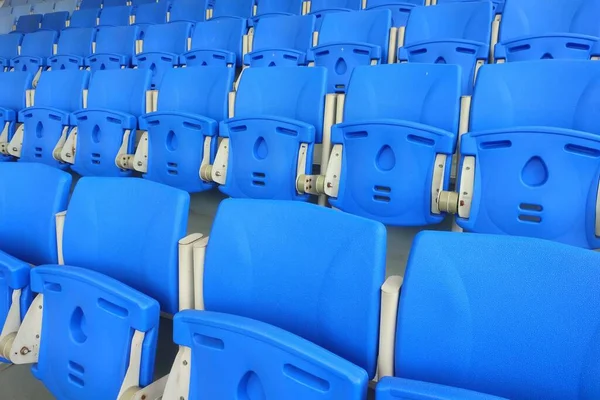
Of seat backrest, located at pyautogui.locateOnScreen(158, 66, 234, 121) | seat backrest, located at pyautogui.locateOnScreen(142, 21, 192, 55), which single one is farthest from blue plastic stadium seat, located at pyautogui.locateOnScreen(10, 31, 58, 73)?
seat backrest, located at pyautogui.locateOnScreen(158, 66, 234, 121)

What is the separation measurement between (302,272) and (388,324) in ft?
0.25

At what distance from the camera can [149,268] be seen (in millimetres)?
471

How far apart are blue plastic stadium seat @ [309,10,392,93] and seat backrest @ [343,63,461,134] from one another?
Answer: 11.5 inches

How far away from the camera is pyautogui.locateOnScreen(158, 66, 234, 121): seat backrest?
98 centimetres

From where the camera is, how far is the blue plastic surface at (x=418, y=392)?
0.85ft

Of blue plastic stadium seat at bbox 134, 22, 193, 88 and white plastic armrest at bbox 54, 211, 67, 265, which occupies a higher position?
blue plastic stadium seat at bbox 134, 22, 193, 88

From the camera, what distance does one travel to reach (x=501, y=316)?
302 mm

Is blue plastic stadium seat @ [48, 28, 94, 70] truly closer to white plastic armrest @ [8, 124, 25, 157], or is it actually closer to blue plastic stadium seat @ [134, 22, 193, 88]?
blue plastic stadium seat @ [134, 22, 193, 88]

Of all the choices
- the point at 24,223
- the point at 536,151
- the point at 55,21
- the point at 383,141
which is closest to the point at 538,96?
the point at 536,151

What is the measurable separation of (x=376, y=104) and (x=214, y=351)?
21.6 inches

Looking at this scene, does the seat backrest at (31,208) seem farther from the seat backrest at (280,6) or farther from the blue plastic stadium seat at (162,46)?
the seat backrest at (280,6)

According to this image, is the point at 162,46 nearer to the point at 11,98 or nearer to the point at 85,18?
the point at 11,98

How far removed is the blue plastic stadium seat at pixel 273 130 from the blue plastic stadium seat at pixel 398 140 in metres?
0.06

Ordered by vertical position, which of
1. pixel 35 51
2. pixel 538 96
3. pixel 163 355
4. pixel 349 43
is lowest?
pixel 163 355
